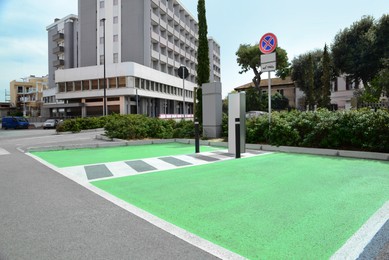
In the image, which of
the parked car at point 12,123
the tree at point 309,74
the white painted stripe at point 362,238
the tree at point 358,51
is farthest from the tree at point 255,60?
the white painted stripe at point 362,238

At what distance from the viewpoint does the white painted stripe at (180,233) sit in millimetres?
2772

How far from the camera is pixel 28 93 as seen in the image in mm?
98562

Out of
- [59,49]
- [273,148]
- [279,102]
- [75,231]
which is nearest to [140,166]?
[75,231]

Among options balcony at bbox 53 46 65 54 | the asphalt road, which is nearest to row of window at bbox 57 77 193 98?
balcony at bbox 53 46 65 54

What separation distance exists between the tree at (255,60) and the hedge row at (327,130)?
143 ft

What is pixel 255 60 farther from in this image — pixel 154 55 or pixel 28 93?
pixel 28 93

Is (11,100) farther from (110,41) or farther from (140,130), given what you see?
(140,130)

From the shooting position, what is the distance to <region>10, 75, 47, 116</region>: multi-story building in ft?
306

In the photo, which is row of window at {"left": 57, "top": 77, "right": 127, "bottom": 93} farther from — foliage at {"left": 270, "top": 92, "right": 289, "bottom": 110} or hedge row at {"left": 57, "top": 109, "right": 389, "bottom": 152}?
foliage at {"left": 270, "top": 92, "right": 289, "bottom": 110}

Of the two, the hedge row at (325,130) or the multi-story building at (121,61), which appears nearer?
the hedge row at (325,130)

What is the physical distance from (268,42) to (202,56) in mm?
6467

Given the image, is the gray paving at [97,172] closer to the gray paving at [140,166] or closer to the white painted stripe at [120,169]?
the white painted stripe at [120,169]

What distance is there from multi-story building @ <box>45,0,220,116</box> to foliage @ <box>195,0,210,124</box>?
2458cm

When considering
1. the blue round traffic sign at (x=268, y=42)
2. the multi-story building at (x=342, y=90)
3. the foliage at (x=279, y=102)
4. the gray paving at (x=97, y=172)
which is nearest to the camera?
the gray paving at (x=97, y=172)
